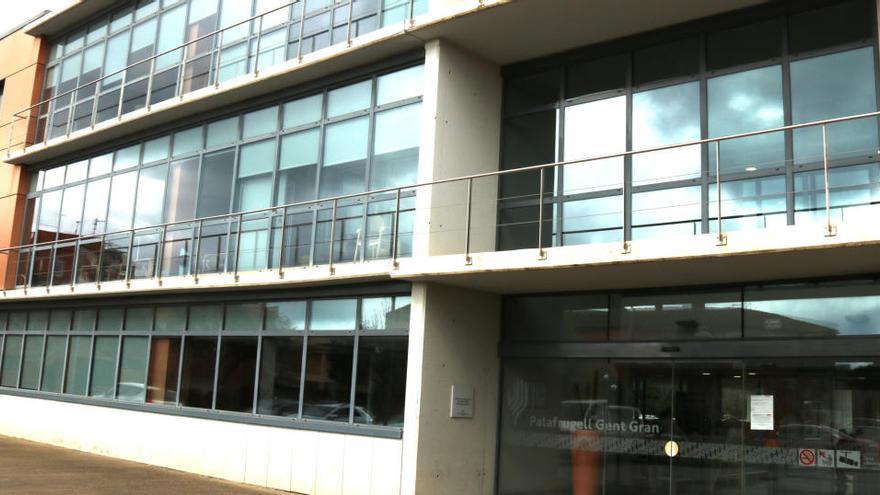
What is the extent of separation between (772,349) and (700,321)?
932 mm

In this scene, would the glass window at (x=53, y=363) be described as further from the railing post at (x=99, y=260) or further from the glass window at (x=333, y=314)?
the glass window at (x=333, y=314)

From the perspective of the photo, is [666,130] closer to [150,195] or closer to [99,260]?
[150,195]

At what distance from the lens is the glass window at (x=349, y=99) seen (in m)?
12.6

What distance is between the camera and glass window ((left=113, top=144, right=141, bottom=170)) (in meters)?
16.8

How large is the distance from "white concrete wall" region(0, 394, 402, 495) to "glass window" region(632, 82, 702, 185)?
470 cm

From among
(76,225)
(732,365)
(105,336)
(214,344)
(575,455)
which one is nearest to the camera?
(732,365)

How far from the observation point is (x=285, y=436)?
482 inches

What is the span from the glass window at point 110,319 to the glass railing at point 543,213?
3.41 ft

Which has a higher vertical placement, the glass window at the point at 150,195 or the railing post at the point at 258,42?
the railing post at the point at 258,42

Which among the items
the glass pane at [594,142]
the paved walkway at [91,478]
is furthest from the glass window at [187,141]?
the glass pane at [594,142]

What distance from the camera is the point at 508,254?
9812 mm

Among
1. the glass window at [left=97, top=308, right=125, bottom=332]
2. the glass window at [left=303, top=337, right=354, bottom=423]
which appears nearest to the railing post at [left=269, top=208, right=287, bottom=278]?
the glass window at [left=303, top=337, right=354, bottom=423]

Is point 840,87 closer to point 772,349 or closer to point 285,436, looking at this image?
point 772,349

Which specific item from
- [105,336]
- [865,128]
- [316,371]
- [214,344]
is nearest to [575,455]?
[316,371]
